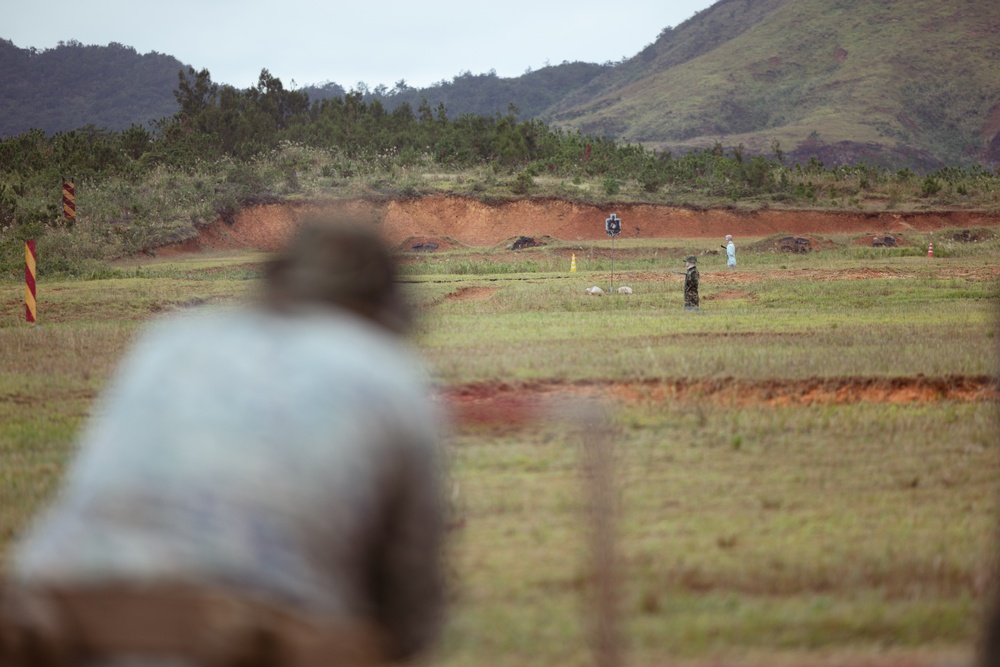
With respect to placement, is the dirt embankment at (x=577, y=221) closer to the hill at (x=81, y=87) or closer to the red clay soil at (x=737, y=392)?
the red clay soil at (x=737, y=392)

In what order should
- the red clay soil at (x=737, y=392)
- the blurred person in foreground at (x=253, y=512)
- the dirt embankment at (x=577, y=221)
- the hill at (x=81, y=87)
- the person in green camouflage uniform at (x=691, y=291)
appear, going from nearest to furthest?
the blurred person in foreground at (x=253, y=512)
the red clay soil at (x=737, y=392)
the person in green camouflage uniform at (x=691, y=291)
the dirt embankment at (x=577, y=221)
the hill at (x=81, y=87)

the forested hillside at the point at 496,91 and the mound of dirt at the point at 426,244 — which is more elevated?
the forested hillside at the point at 496,91

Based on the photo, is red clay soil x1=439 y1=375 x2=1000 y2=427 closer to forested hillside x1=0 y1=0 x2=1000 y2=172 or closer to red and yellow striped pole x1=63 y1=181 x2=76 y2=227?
red and yellow striped pole x1=63 y1=181 x2=76 y2=227

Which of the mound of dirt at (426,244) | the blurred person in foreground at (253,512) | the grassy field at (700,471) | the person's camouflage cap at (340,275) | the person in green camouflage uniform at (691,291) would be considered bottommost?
the grassy field at (700,471)

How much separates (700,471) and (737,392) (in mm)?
3774

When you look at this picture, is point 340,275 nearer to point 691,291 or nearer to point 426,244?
point 691,291

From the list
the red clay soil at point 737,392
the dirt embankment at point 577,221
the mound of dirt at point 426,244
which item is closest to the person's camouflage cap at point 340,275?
the red clay soil at point 737,392

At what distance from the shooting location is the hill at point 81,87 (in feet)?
395

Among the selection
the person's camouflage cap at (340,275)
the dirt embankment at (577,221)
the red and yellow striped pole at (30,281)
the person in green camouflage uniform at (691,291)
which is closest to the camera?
the person's camouflage cap at (340,275)

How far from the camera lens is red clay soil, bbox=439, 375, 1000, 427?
38.8 feet

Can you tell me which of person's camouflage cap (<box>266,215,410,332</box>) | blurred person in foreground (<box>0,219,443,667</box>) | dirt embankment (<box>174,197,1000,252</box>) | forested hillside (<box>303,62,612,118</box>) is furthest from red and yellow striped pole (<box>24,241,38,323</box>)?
forested hillside (<box>303,62,612,118</box>)

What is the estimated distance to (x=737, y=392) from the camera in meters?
12.4

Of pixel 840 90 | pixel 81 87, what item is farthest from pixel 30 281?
pixel 81 87

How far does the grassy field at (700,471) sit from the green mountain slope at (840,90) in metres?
92.0
